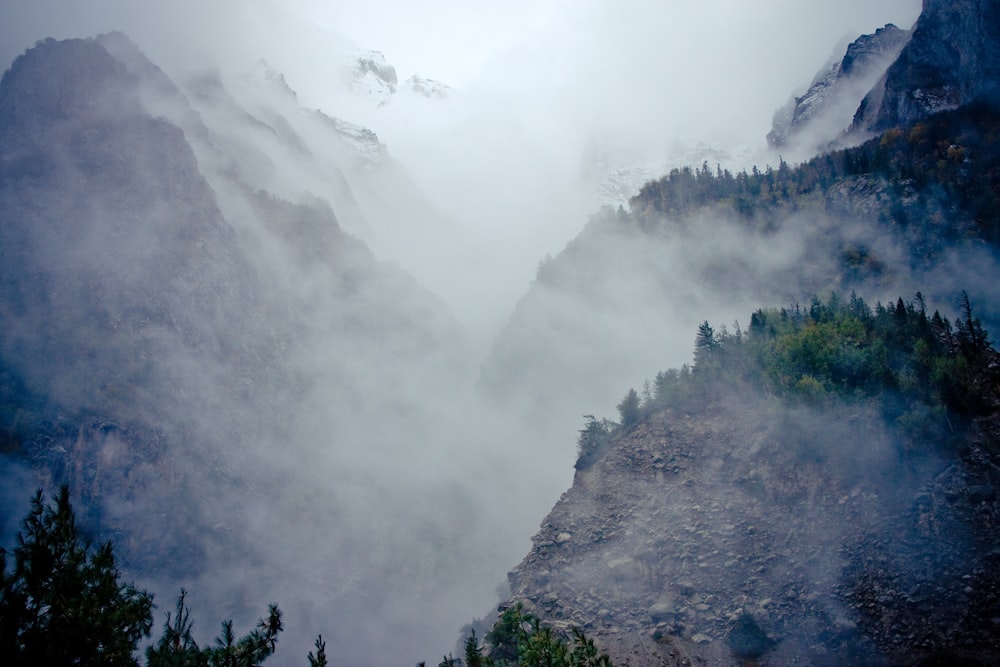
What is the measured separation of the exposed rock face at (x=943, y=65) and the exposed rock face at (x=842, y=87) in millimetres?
20325

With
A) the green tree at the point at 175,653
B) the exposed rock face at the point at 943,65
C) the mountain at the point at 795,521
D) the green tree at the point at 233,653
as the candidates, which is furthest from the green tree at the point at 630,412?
the exposed rock face at the point at 943,65

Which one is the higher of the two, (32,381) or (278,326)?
(278,326)

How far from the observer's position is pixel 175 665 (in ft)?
56.6

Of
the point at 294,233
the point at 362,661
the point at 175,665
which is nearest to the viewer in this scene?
the point at 175,665

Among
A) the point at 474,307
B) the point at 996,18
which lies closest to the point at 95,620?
the point at 996,18

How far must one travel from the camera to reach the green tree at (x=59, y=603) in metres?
13.7

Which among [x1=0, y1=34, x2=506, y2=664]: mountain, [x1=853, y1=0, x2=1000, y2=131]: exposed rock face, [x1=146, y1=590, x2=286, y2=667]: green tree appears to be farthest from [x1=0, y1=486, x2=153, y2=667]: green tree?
[x1=853, y1=0, x2=1000, y2=131]: exposed rock face

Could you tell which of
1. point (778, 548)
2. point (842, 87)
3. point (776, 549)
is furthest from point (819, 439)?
point (842, 87)

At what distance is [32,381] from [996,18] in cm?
13822

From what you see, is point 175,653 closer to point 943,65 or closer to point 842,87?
point 943,65

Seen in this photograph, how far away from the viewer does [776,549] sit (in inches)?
1403

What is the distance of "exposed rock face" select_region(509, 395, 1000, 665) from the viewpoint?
2927 cm

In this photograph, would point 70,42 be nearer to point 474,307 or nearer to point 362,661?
point 474,307

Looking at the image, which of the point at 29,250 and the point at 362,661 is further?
the point at 29,250
